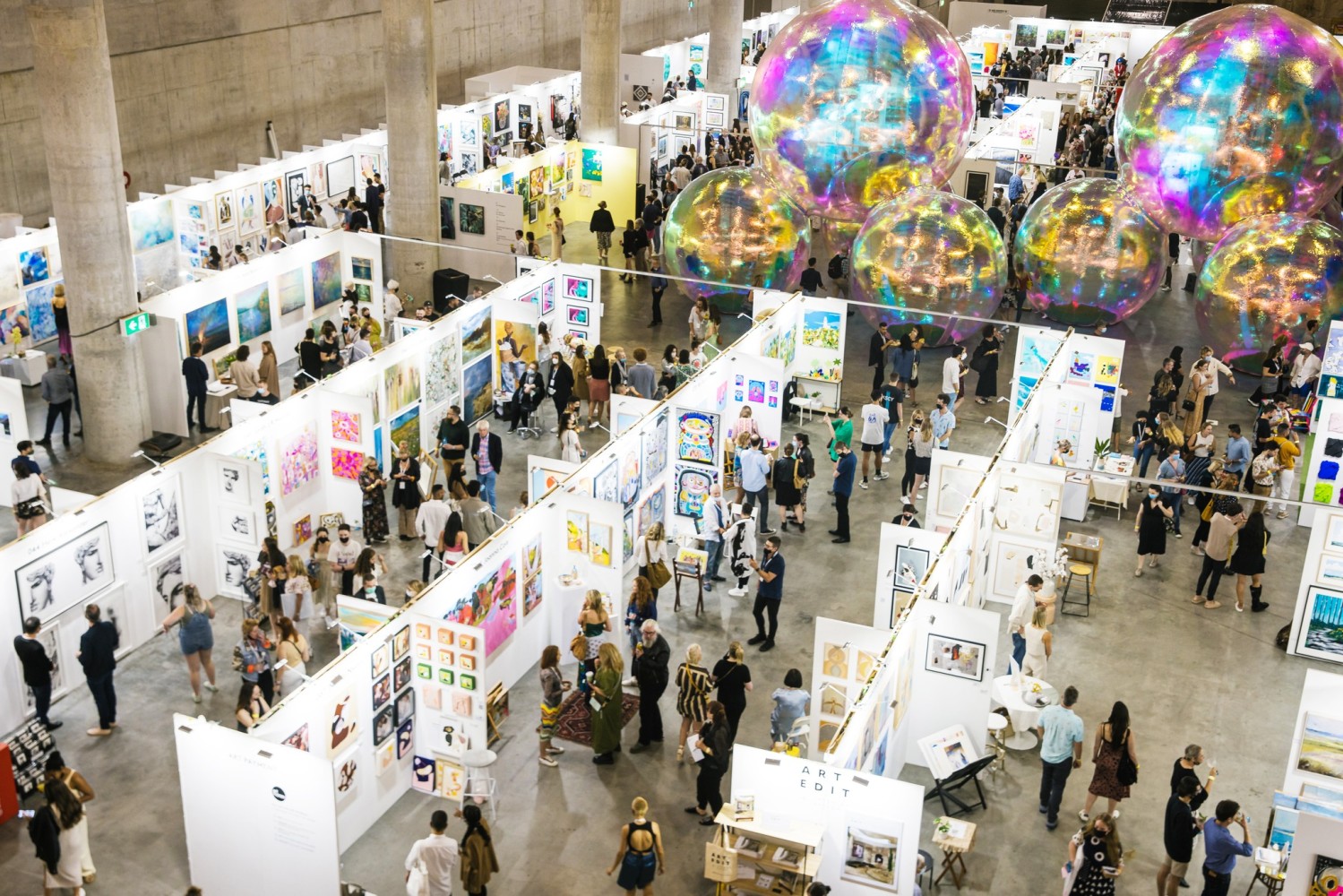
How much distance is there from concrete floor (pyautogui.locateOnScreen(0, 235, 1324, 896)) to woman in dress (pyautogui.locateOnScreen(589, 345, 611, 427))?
2097 mm

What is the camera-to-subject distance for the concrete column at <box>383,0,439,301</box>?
22.5 m

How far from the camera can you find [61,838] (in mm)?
10047

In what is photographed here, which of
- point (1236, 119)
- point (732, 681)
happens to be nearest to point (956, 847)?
point (732, 681)

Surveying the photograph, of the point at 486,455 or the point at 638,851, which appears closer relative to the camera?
the point at 638,851

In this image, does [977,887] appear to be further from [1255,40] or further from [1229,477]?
[1255,40]

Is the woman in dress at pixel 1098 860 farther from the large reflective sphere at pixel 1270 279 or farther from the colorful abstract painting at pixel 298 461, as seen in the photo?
the large reflective sphere at pixel 1270 279

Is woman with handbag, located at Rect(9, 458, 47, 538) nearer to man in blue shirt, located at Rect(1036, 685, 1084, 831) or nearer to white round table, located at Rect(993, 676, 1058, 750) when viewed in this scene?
white round table, located at Rect(993, 676, 1058, 750)

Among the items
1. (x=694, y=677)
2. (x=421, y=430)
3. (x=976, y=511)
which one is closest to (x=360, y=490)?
(x=421, y=430)

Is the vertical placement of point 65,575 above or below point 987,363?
above

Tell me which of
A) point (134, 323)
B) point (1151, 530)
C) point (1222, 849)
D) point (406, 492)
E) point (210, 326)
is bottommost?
point (1151, 530)

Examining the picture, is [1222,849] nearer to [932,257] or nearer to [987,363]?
[932,257]

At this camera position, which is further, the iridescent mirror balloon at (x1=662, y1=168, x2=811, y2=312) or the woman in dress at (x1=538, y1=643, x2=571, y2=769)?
the iridescent mirror balloon at (x1=662, y1=168, x2=811, y2=312)

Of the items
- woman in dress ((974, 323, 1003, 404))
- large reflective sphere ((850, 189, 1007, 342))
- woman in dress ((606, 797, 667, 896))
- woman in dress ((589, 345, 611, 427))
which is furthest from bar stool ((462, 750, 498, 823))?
woman in dress ((974, 323, 1003, 404))

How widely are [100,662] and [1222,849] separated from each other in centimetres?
921
